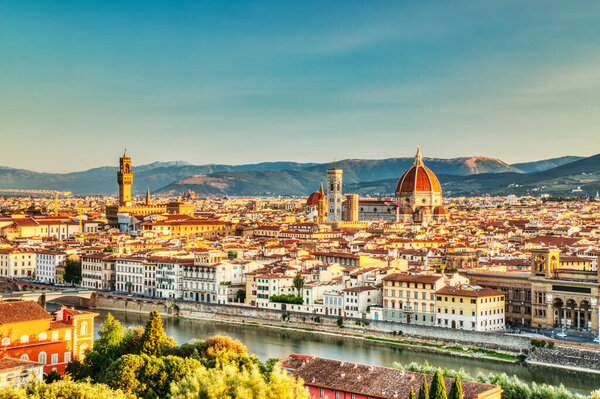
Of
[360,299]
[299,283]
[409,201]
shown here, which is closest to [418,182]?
[409,201]

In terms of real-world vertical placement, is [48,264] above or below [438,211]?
below

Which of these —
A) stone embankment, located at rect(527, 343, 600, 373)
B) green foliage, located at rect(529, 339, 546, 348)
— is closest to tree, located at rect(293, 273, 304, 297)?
green foliage, located at rect(529, 339, 546, 348)

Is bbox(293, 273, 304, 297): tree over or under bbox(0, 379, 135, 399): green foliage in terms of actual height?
under

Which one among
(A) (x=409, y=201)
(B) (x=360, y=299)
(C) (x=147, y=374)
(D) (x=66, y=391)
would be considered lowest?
(B) (x=360, y=299)

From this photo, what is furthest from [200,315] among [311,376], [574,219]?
[574,219]

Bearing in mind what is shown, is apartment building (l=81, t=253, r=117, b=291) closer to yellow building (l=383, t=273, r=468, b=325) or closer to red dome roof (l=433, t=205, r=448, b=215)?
yellow building (l=383, t=273, r=468, b=325)

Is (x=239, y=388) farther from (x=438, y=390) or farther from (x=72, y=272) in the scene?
(x=72, y=272)

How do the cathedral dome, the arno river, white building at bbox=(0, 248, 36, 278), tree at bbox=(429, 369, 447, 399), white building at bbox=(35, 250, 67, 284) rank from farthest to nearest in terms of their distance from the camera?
the cathedral dome, white building at bbox=(0, 248, 36, 278), white building at bbox=(35, 250, 67, 284), the arno river, tree at bbox=(429, 369, 447, 399)

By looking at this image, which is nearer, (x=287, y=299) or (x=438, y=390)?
(x=438, y=390)
